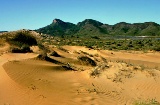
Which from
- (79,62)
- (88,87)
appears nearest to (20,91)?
(88,87)

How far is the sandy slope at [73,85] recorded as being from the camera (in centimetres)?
1172

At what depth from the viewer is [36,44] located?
26.4m

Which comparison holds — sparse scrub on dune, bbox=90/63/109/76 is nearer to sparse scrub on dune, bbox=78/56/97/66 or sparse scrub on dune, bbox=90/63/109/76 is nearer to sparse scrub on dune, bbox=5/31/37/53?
sparse scrub on dune, bbox=78/56/97/66

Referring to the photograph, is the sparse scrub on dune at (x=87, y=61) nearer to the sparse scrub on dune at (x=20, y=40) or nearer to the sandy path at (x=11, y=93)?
the sparse scrub on dune at (x=20, y=40)

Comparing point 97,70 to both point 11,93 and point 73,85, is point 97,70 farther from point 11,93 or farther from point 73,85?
point 11,93

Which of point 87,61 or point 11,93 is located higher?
point 87,61

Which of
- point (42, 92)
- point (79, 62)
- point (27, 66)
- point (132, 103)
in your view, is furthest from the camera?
point (79, 62)

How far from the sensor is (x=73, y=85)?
13328 millimetres

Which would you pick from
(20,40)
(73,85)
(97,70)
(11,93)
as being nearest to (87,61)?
(97,70)

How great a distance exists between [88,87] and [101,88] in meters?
0.58

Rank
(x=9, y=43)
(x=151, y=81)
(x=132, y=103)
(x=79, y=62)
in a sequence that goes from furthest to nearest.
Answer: (x=9, y=43), (x=79, y=62), (x=151, y=81), (x=132, y=103)

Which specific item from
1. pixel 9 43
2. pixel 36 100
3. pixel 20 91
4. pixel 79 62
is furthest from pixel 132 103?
pixel 9 43

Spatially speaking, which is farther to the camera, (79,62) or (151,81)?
(79,62)

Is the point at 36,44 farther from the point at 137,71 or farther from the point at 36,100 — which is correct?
the point at 36,100
